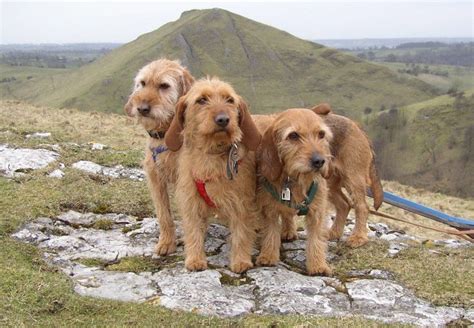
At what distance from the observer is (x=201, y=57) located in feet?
635

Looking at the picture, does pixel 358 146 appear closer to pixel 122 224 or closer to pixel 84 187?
pixel 122 224

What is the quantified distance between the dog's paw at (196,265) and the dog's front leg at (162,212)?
2.53 feet

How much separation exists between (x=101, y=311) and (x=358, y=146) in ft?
14.7

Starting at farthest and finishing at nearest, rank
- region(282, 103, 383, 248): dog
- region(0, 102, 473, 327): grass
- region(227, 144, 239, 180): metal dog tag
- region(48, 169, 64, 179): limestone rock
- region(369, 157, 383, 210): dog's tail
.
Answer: region(48, 169, 64, 179): limestone rock → region(369, 157, 383, 210): dog's tail → region(282, 103, 383, 248): dog → region(227, 144, 239, 180): metal dog tag → region(0, 102, 473, 327): grass

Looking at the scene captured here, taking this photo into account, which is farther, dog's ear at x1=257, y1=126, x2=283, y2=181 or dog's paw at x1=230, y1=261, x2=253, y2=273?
dog's paw at x1=230, y1=261, x2=253, y2=273

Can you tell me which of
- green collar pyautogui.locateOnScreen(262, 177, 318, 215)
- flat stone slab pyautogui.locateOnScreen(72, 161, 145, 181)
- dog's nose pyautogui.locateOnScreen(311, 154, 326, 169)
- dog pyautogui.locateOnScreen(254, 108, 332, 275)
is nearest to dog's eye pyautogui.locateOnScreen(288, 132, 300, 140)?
dog pyautogui.locateOnScreen(254, 108, 332, 275)

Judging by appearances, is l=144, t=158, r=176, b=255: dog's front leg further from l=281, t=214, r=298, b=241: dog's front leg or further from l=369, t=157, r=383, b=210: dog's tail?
l=369, t=157, r=383, b=210: dog's tail

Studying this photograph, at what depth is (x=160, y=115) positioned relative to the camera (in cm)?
639

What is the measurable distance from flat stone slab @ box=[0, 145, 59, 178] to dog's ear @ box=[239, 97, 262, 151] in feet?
18.1

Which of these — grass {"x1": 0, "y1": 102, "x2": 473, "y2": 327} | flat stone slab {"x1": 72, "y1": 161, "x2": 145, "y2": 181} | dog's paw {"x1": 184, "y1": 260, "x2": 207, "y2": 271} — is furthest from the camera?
flat stone slab {"x1": 72, "y1": 161, "x2": 145, "y2": 181}

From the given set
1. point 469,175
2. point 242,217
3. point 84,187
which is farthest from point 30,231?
point 469,175

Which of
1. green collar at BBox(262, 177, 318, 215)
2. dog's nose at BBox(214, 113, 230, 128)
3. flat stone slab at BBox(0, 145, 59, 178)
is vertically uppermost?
dog's nose at BBox(214, 113, 230, 128)

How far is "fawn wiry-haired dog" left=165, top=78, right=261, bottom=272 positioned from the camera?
5.86 m

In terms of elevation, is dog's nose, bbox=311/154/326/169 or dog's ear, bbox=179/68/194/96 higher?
dog's ear, bbox=179/68/194/96
